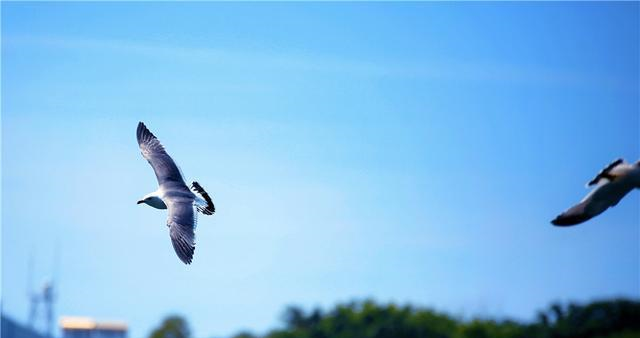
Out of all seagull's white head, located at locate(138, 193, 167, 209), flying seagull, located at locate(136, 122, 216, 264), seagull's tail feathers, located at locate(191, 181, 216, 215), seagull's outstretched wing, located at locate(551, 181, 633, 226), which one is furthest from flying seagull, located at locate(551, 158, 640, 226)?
seagull's white head, located at locate(138, 193, 167, 209)

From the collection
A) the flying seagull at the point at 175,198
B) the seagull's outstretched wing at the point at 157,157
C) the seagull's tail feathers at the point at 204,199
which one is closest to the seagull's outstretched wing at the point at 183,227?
the flying seagull at the point at 175,198

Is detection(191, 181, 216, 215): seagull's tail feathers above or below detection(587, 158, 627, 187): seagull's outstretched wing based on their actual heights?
above

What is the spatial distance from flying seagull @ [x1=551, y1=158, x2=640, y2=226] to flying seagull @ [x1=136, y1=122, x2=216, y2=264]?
303 inches

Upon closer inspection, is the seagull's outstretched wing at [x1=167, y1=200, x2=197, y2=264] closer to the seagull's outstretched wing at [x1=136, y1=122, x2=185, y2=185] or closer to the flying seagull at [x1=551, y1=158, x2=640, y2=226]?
the seagull's outstretched wing at [x1=136, y1=122, x2=185, y2=185]

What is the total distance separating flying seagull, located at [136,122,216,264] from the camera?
27281 mm

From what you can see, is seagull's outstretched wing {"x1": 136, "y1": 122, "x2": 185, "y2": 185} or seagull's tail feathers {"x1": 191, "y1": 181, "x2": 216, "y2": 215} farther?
seagull's outstretched wing {"x1": 136, "y1": 122, "x2": 185, "y2": 185}

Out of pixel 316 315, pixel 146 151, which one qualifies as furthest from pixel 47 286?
pixel 146 151

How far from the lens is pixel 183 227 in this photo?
27.7 m

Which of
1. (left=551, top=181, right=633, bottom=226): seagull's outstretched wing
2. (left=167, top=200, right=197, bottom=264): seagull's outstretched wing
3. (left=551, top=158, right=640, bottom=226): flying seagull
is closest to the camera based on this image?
(left=551, top=158, right=640, bottom=226): flying seagull

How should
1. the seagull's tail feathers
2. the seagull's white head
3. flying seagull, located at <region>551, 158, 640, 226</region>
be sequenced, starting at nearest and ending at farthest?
flying seagull, located at <region>551, 158, 640, 226</region>, the seagull's tail feathers, the seagull's white head

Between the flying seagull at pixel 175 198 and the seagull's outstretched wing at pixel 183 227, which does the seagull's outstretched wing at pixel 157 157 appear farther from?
the seagull's outstretched wing at pixel 183 227

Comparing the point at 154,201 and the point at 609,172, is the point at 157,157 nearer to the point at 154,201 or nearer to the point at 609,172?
the point at 154,201

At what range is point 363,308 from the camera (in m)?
130

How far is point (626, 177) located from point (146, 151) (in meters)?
13.5
